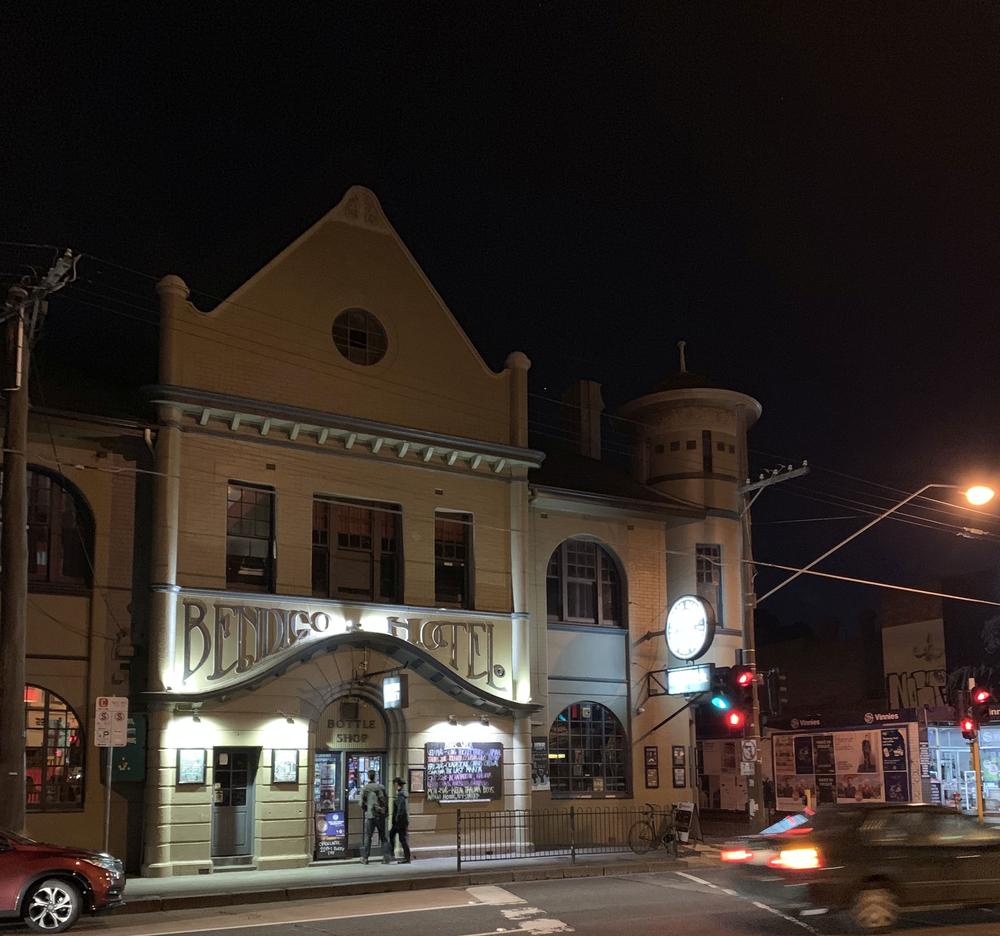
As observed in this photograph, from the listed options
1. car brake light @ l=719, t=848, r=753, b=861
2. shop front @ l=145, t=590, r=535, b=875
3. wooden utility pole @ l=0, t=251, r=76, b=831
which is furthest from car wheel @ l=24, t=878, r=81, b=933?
car brake light @ l=719, t=848, r=753, b=861

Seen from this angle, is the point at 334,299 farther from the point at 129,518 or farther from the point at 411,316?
the point at 129,518

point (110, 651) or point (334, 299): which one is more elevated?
point (334, 299)

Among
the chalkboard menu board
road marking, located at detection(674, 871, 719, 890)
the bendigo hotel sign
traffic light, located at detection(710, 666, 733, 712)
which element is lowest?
road marking, located at detection(674, 871, 719, 890)

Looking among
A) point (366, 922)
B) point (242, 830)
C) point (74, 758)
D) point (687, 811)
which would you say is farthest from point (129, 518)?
point (687, 811)

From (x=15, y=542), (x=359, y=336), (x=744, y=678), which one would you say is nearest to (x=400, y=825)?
(x=744, y=678)

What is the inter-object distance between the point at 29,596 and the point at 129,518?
7.49ft

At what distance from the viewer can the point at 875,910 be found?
42.5 feet

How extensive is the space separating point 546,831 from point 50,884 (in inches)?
550

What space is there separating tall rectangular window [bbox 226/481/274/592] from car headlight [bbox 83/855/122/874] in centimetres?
809

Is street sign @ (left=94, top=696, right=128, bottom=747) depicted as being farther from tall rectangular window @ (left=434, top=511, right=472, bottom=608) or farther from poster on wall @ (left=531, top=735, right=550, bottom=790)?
poster on wall @ (left=531, top=735, right=550, bottom=790)

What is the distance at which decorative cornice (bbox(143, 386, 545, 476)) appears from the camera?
22266mm

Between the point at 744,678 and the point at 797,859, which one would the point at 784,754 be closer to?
the point at 744,678

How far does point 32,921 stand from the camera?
1405cm

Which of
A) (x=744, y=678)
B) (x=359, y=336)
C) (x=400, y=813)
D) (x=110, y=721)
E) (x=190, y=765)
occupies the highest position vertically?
(x=359, y=336)
